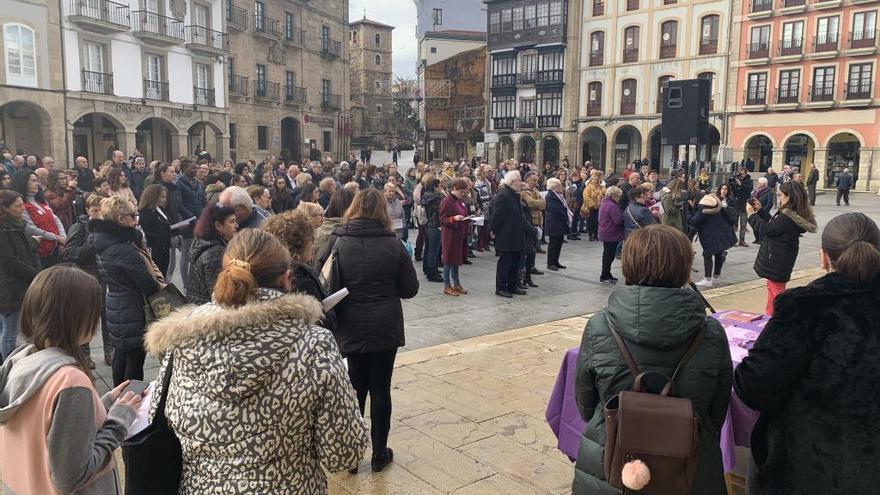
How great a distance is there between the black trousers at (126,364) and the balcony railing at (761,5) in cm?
4070

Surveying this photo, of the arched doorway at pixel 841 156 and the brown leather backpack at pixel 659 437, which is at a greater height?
the arched doorway at pixel 841 156

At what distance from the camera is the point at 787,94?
1469 inches

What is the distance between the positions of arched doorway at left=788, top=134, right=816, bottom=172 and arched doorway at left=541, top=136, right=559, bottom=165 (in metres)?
14.5

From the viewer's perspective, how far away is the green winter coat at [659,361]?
93.4 inches

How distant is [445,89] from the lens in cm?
5531

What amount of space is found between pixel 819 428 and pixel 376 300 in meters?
2.43

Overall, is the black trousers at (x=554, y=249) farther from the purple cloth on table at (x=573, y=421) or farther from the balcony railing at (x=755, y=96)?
the balcony railing at (x=755, y=96)

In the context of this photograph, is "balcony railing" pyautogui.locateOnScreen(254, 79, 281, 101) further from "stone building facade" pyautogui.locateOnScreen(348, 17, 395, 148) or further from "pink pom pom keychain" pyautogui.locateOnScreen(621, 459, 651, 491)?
"pink pom pom keychain" pyautogui.locateOnScreen(621, 459, 651, 491)

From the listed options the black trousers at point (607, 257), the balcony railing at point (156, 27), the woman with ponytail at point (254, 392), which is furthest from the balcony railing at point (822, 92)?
the woman with ponytail at point (254, 392)

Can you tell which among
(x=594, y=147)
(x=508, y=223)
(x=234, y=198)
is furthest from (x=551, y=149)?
(x=234, y=198)

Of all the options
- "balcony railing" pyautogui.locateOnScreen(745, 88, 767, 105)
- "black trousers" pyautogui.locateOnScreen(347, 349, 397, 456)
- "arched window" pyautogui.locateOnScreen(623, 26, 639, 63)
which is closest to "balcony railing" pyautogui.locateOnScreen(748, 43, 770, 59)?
"balcony railing" pyautogui.locateOnScreen(745, 88, 767, 105)

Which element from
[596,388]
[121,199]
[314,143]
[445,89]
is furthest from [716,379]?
[445,89]

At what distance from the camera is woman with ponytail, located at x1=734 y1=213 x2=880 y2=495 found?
7.97 ft

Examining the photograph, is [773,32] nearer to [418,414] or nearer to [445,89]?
[445,89]
